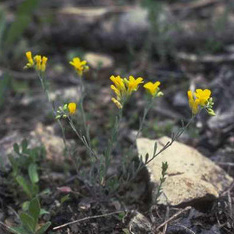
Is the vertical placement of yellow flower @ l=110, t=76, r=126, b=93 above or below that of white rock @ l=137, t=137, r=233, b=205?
above

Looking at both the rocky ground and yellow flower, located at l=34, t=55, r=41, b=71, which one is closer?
yellow flower, located at l=34, t=55, r=41, b=71

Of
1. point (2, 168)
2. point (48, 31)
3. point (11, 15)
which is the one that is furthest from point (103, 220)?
point (11, 15)

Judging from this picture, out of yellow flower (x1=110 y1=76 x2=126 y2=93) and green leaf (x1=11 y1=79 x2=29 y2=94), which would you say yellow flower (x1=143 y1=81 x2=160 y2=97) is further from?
green leaf (x1=11 y1=79 x2=29 y2=94)

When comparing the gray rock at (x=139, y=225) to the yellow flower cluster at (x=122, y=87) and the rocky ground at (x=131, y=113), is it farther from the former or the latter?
the yellow flower cluster at (x=122, y=87)

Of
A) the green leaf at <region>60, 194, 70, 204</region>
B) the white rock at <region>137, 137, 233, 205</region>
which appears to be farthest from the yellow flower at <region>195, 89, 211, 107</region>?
the green leaf at <region>60, 194, 70, 204</region>

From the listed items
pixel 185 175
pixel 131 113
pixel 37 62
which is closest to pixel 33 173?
pixel 37 62

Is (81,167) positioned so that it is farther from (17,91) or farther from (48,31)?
(48,31)

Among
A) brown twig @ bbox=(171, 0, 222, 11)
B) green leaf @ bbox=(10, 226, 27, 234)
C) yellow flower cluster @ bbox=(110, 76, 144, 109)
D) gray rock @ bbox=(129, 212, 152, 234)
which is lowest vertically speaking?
gray rock @ bbox=(129, 212, 152, 234)
